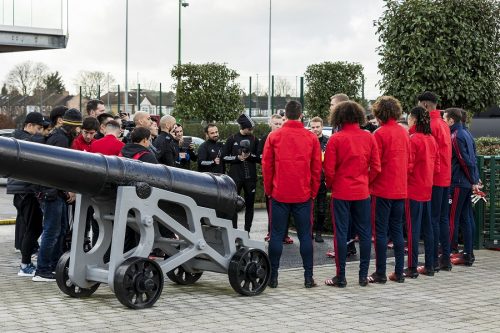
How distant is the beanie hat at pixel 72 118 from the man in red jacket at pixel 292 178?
2.23 m

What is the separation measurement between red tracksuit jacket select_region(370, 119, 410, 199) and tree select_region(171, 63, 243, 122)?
30.1 m

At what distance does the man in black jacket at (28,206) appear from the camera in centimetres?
1129

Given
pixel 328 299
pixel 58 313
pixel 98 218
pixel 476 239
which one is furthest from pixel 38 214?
pixel 476 239

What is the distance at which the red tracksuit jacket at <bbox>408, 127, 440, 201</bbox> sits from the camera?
37.8ft

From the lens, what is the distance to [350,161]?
34.9 feet

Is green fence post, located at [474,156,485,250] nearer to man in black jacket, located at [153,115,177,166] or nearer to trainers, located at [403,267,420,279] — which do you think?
trainers, located at [403,267,420,279]

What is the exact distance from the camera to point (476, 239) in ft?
46.5

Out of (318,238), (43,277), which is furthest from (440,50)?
(43,277)

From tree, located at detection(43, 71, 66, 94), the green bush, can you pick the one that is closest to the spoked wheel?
the green bush

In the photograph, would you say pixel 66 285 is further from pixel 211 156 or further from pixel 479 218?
pixel 479 218

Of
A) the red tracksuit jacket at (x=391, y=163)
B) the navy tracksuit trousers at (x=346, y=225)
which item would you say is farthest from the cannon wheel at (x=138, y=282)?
the red tracksuit jacket at (x=391, y=163)

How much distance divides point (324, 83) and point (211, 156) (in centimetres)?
2706

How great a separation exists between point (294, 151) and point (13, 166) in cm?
314

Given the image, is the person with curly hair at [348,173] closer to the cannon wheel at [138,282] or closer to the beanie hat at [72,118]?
the cannon wheel at [138,282]
